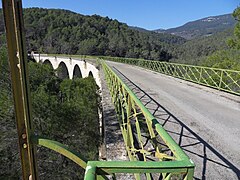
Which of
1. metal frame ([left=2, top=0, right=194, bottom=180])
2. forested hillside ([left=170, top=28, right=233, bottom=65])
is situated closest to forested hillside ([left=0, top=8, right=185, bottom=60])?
forested hillside ([left=170, top=28, right=233, bottom=65])

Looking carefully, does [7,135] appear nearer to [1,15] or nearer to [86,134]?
[86,134]

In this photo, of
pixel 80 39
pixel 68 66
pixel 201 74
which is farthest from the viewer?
pixel 80 39

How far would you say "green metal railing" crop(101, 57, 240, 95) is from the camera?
9.48 metres

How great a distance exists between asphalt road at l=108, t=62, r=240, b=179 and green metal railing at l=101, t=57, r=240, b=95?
1300mm

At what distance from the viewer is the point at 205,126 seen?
4.78 meters

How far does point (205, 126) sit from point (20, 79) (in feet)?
14.0

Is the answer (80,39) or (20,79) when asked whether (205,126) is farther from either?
(80,39)

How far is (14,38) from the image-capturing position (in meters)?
1.14

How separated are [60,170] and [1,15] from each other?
32.8ft

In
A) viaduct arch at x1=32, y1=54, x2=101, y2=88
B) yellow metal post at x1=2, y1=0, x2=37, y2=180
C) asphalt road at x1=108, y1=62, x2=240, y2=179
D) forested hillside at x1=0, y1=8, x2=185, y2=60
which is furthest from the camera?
forested hillside at x1=0, y1=8, x2=185, y2=60

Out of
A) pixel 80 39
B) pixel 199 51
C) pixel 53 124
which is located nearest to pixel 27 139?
pixel 53 124

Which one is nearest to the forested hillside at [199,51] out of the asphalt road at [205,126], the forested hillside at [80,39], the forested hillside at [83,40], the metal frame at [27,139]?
the forested hillside at [83,40]

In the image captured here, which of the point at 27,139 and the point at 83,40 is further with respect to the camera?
the point at 83,40

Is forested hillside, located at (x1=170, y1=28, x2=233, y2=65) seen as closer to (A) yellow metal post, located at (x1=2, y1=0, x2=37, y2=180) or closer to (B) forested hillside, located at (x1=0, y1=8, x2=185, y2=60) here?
(B) forested hillside, located at (x1=0, y1=8, x2=185, y2=60)
